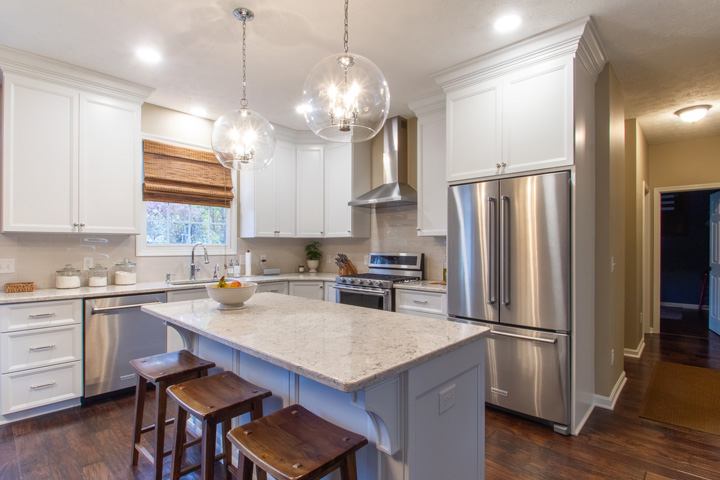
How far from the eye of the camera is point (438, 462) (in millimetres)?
1478

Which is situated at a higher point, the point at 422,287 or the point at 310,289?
the point at 422,287

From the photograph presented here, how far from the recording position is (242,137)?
88.0 inches

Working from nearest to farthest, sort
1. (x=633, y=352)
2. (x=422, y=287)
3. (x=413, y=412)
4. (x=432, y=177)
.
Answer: (x=413, y=412) < (x=422, y=287) < (x=432, y=177) < (x=633, y=352)

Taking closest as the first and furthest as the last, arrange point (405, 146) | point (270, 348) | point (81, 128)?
point (270, 348), point (81, 128), point (405, 146)

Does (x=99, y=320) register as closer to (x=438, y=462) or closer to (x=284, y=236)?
(x=284, y=236)

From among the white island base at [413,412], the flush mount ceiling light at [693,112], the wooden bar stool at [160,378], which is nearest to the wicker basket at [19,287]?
the wooden bar stool at [160,378]

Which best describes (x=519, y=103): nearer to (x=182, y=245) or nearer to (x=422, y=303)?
(x=422, y=303)

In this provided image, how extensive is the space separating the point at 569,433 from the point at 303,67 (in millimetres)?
3322

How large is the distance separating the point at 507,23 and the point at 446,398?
2.31 meters

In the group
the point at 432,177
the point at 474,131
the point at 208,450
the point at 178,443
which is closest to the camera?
the point at 208,450

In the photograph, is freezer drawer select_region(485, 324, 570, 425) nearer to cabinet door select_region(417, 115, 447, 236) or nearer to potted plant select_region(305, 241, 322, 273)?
cabinet door select_region(417, 115, 447, 236)

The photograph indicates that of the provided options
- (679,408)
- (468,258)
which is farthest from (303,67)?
(679,408)

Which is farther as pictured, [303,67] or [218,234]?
[218,234]

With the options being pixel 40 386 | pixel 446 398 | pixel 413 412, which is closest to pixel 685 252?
pixel 446 398
